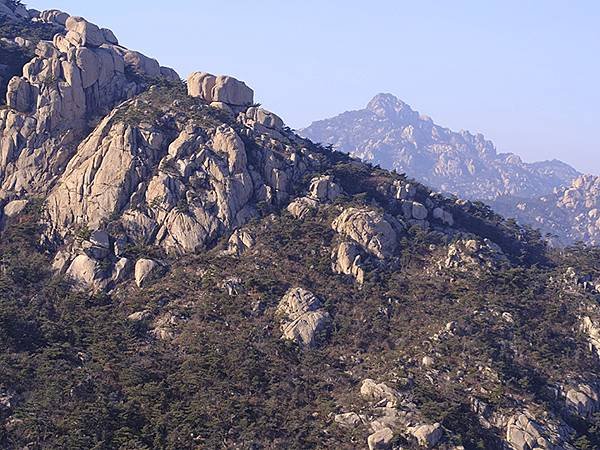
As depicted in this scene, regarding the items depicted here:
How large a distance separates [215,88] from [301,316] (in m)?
38.8

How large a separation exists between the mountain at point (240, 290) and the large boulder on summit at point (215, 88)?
7.5 inches

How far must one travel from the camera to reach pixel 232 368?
6184 cm

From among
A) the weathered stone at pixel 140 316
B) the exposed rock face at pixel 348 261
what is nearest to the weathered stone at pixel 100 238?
the weathered stone at pixel 140 316

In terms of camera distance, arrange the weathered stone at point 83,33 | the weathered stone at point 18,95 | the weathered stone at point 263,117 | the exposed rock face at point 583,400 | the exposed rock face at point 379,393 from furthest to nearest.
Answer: the weathered stone at point 83,33 → the weathered stone at point 263,117 → the weathered stone at point 18,95 → the exposed rock face at point 583,400 → the exposed rock face at point 379,393

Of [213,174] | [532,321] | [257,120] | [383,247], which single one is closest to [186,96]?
[257,120]

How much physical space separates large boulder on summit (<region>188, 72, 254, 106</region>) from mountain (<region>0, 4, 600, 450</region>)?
190mm

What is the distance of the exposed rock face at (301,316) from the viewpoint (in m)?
66.1

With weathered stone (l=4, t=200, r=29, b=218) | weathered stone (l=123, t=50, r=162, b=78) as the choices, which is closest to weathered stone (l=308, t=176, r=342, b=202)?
weathered stone (l=4, t=200, r=29, b=218)

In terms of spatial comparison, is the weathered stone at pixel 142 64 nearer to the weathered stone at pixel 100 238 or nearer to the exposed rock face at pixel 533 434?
the weathered stone at pixel 100 238

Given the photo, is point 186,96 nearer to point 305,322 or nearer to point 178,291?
point 178,291

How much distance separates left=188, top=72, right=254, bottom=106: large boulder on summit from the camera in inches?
3723

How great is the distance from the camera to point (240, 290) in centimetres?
7075

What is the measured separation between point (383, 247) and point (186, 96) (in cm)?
3368

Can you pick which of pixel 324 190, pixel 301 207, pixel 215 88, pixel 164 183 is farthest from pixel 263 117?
pixel 164 183
